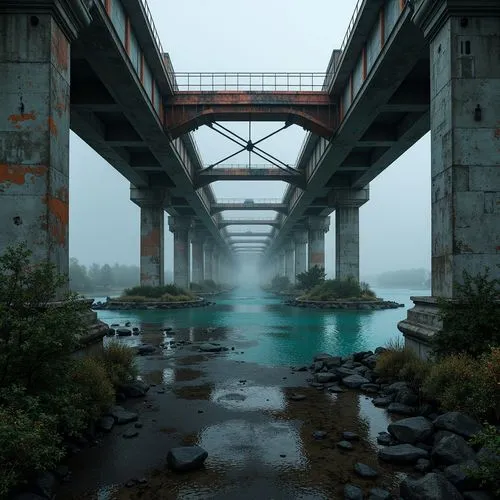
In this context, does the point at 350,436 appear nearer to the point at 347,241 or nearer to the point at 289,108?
the point at 289,108

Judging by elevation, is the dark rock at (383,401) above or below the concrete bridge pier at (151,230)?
below

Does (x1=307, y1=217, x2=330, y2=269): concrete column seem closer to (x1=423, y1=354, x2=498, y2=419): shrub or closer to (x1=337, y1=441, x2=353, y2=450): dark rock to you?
(x1=423, y1=354, x2=498, y2=419): shrub

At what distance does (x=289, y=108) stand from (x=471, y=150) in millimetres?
14681

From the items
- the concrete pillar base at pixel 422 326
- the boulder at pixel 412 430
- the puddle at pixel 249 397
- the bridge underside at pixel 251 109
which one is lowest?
the puddle at pixel 249 397

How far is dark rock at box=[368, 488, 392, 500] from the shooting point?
4856 millimetres

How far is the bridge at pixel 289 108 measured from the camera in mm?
8867

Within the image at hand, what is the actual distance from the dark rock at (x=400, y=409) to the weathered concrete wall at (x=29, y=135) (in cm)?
704

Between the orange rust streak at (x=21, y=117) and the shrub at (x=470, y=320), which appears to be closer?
the shrub at (x=470, y=320)

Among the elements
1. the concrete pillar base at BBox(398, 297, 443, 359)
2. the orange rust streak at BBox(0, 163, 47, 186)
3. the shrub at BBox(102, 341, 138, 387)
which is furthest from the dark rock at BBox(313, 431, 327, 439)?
the orange rust streak at BBox(0, 163, 47, 186)

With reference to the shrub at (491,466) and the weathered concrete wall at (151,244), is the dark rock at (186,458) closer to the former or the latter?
the shrub at (491,466)

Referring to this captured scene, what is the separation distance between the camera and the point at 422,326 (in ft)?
32.0

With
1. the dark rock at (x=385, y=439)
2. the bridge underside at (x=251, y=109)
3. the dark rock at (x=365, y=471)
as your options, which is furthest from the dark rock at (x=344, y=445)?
the bridge underside at (x=251, y=109)

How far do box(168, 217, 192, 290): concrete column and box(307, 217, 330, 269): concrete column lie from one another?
49.1ft

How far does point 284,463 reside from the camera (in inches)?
231
